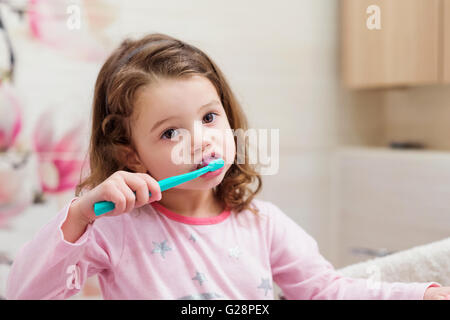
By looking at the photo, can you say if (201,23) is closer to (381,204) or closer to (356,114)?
(356,114)

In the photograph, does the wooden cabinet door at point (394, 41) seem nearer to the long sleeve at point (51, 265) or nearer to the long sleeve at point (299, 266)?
the long sleeve at point (299, 266)

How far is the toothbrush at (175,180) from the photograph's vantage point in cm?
40

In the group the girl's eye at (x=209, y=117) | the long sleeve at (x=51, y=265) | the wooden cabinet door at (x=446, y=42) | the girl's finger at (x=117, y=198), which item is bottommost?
the long sleeve at (x=51, y=265)

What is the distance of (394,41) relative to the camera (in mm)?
649

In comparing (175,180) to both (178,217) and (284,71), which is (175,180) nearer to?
(178,217)

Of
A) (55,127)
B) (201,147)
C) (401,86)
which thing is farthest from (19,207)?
(401,86)

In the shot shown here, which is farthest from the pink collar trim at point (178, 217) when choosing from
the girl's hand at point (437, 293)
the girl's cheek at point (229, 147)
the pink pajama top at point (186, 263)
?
the girl's hand at point (437, 293)

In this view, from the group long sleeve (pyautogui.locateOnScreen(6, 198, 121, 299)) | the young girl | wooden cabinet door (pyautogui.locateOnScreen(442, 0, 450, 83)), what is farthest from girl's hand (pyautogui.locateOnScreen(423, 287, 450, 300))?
long sleeve (pyautogui.locateOnScreen(6, 198, 121, 299))

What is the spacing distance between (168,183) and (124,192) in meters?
0.04

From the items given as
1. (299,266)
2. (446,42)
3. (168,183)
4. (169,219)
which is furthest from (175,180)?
(446,42)

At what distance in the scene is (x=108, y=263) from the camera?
1.68 feet

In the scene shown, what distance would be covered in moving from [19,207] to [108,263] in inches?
13.8

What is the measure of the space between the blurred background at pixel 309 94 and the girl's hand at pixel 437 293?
0.42 ft

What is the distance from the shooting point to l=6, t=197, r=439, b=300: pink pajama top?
467 mm
